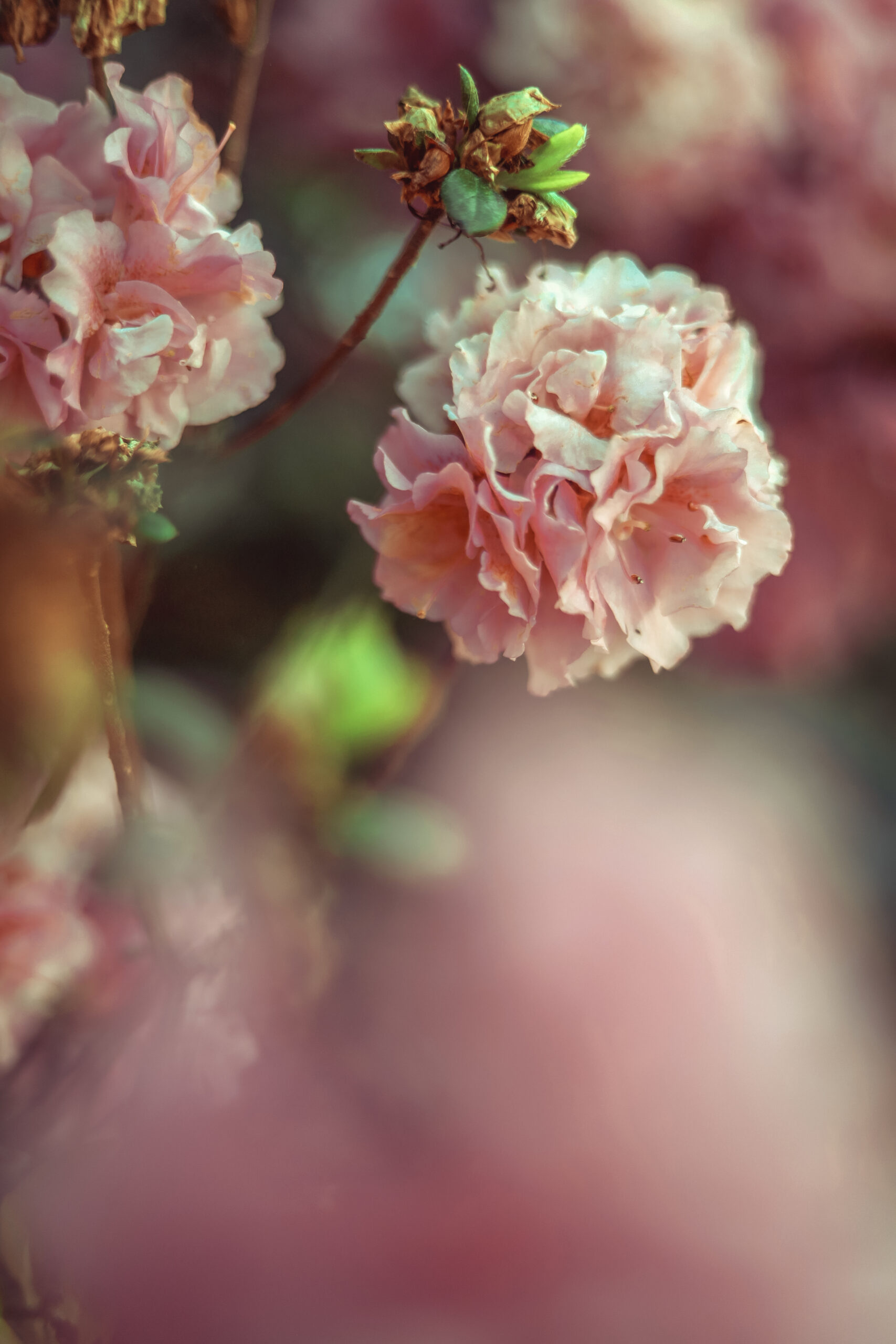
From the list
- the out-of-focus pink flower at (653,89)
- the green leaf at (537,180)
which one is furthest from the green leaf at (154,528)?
the out-of-focus pink flower at (653,89)

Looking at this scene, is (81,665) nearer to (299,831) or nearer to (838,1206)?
(299,831)

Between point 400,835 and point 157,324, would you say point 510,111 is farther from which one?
point 400,835

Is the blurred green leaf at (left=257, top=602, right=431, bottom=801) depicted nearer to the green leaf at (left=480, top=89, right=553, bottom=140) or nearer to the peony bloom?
the peony bloom

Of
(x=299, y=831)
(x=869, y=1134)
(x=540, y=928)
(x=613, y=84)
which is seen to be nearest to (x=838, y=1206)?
(x=869, y=1134)

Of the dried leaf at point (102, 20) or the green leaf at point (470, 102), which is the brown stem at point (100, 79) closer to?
the dried leaf at point (102, 20)

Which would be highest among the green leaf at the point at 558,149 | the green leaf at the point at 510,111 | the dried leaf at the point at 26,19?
the green leaf at the point at 510,111
